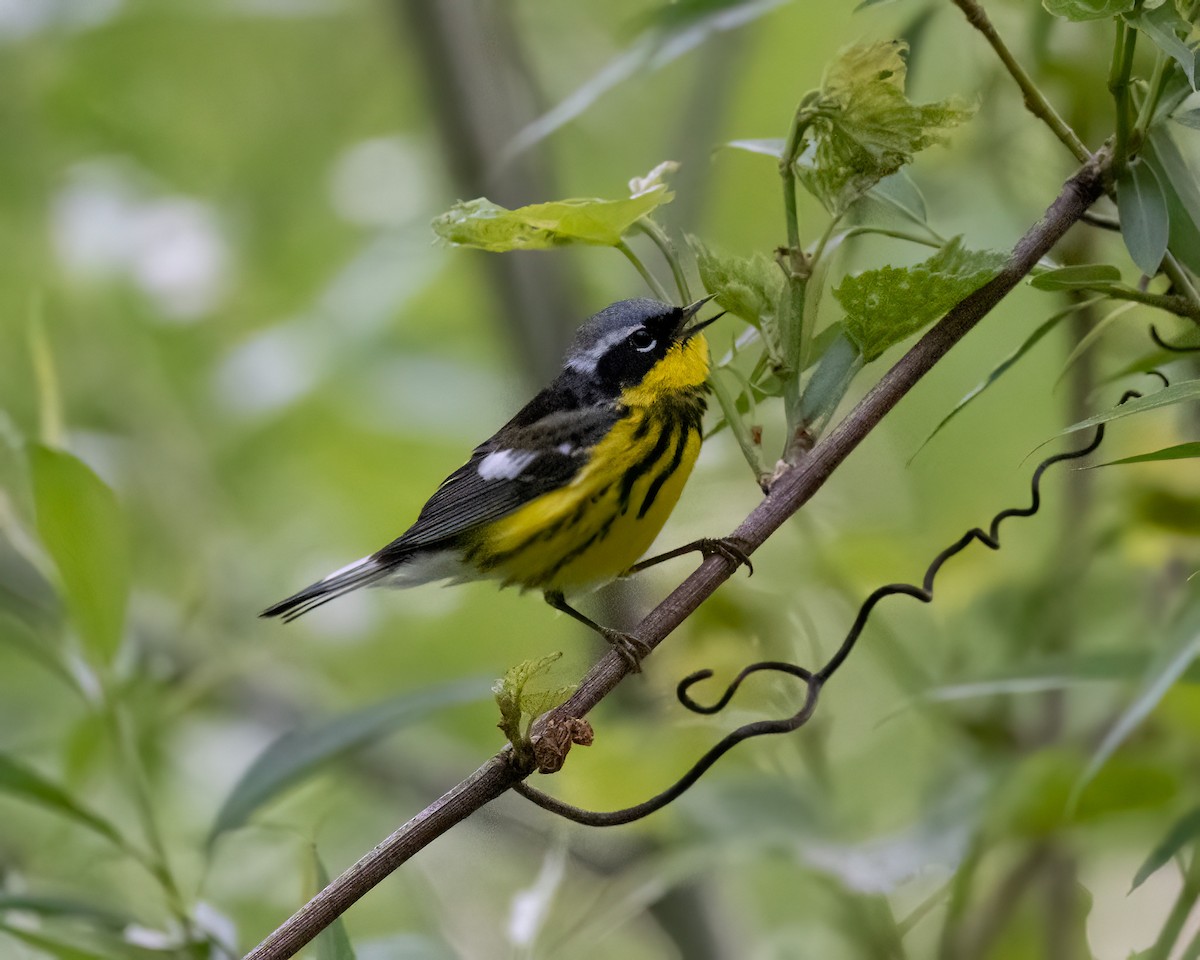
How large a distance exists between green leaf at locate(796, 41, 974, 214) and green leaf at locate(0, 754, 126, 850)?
813mm

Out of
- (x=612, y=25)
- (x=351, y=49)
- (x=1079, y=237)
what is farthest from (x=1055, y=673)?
(x=351, y=49)

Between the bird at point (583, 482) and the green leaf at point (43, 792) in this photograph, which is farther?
the bird at point (583, 482)

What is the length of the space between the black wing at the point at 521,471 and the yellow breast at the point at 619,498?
0.06 feet

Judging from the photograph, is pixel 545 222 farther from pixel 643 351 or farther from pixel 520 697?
pixel 643 351

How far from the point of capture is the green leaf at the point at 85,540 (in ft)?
3.39

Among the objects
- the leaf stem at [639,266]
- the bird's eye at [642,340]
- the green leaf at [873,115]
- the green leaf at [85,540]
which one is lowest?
the green leaf at [873,115]

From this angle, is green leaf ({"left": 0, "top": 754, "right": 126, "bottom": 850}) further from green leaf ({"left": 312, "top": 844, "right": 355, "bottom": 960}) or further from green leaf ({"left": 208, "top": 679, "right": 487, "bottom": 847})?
green leaf ({"left": 312, "top": 844, "right": 355, "bottom": 960})

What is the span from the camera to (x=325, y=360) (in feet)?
6.88

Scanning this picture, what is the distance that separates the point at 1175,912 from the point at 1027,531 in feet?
4.14

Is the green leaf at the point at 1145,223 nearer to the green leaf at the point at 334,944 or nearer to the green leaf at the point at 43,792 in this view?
the green leaf at the point at 334,944

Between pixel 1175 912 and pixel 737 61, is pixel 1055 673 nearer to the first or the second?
pixel 1175 912

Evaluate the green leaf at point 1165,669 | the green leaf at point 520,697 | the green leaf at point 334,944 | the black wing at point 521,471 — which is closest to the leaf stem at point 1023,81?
the green leaf at point 1165,669

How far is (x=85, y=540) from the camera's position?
1.08 meters

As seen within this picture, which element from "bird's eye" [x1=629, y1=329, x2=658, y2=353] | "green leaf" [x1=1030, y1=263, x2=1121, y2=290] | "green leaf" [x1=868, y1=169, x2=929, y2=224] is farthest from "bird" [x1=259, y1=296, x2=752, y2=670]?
"green leaf" [x1=1030, y1=263, x2=1121, y2=290]
